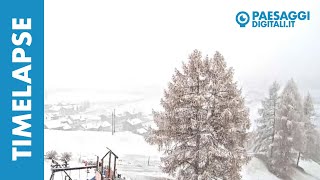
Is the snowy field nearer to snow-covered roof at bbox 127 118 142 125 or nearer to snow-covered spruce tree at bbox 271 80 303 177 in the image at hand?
snow-covered roof at bbox 127 118 142 125

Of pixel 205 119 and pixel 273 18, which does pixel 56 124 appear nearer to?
pixel 205 119

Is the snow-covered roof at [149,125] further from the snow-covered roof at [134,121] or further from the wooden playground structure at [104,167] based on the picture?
the wooden playground structure at [104,167]

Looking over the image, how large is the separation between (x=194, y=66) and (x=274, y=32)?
128 centimetres

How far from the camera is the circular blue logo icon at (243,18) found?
697cm

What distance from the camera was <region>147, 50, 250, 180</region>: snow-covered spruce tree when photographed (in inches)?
285

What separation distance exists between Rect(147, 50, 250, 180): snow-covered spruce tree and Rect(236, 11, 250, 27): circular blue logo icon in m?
0.59

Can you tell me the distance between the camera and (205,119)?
7250 mm

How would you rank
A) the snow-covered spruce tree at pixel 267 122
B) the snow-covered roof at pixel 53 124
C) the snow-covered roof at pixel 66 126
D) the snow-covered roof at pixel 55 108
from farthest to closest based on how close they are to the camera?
the snow-covered spruce tree at pixel 267 122
the snow-covered roof at pixel 66 126
the snow-covered roof at pixel 55 108
the snow-covered roof at pixel 53 124

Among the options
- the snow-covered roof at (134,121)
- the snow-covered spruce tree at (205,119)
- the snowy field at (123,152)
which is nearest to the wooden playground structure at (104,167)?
the snowy field at (123,152)

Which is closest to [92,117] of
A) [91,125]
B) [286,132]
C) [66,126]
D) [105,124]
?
[91,125]

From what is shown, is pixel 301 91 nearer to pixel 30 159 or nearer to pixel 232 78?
pixel 232 78

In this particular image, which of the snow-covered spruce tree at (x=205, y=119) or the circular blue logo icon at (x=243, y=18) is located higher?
the circular blue logo icon at (x=243, y=18)

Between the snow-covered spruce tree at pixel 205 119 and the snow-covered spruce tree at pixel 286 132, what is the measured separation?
1.37 meters

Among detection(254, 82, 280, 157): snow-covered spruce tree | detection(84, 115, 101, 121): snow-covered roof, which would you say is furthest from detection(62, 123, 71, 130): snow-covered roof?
detection(254, 82, 280, 157): snow-covered spruce tree
